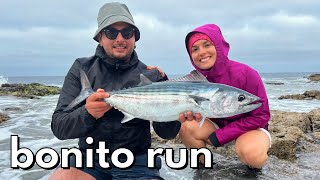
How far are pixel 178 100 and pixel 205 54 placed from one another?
1475 mm

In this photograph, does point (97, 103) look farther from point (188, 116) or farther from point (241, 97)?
point (241, 97)

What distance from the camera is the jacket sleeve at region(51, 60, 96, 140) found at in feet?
11.7

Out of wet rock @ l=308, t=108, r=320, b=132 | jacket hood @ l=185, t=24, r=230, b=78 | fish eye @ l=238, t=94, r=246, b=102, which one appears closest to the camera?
fish eye @ l=238, t=94, r=246, b=102

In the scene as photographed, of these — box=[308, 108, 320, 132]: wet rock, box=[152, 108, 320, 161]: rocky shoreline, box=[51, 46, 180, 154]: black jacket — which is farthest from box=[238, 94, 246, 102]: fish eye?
box=[308, 108, 320, 132]: wet rock

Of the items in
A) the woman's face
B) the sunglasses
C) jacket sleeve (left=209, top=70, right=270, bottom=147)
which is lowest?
jacket sleeve (left=209, top=70, right=270, bottom=147)

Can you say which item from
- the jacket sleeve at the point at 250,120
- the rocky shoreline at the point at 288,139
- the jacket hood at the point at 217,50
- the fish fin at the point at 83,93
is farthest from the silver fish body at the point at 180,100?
the rocky shoreline at the point at 288,139

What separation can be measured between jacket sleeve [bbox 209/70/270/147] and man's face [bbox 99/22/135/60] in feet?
5.29

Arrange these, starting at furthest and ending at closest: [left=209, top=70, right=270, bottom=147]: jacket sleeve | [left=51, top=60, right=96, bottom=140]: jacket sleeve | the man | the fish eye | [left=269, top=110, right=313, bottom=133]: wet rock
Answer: [left=269, top=110, right=313, bottom=133]: wet rock, [left=209, top=70, right=270, bottom=147]: jacket sleeve, the man, [left=51, top=60, right=96, bottom=140]: jacket sleeve, the fish eye

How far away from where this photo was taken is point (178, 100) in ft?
11.2

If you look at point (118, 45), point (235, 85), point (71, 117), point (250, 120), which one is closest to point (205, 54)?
point (235, 85)

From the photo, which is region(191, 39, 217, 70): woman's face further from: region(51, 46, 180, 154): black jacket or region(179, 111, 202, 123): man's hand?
region(179, 111, 202, 123): man's hand

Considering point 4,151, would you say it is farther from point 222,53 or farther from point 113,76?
point 222,53

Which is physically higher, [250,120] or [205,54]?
[205,54]

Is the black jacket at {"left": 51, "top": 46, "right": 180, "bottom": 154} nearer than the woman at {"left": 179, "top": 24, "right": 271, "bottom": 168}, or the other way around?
the black jacket at {"left": 51, "top": 46, "right": 180, "bottom": 154}
